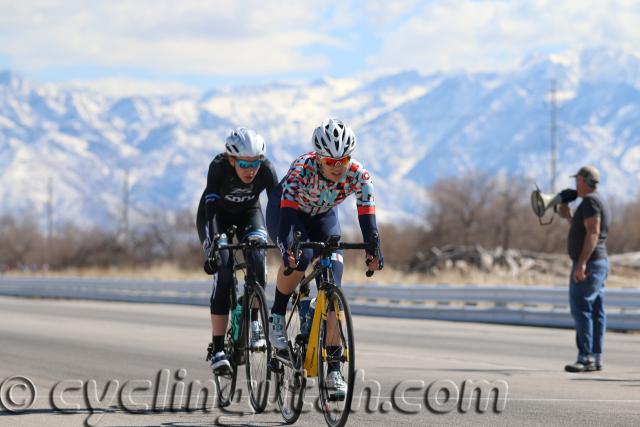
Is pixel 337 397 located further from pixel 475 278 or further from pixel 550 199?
pixel 475 278

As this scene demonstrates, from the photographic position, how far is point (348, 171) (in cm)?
854

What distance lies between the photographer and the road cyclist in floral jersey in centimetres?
823

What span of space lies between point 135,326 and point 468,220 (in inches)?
1543

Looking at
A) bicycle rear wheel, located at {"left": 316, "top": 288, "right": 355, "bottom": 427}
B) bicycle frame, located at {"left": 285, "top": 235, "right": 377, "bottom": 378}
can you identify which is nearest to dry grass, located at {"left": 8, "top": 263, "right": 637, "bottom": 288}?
bicycle frame, located at {"left": 285, "top": 235, "right": 377, "bottom": 378}

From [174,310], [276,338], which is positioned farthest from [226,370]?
[174,310]

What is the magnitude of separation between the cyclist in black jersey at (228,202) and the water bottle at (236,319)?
13 centimetres

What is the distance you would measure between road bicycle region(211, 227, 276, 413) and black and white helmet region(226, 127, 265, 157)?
0.69m

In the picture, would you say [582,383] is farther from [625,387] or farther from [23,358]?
[23,358]

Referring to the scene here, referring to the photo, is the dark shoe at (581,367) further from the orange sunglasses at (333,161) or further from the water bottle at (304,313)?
the orange sunglasses at (333,161)

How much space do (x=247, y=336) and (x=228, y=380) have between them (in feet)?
2.11

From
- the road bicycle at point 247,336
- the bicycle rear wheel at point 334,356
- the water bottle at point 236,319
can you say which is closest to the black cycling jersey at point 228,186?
the road bicycle at point 247,336

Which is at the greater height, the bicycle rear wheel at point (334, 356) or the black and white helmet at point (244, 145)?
the black and white helmet at point (244, 145)

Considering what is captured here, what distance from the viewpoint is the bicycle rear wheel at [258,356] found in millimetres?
9039

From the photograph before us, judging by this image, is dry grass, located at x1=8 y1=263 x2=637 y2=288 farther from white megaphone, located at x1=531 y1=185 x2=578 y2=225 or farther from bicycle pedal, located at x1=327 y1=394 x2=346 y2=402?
bicycle pedal, located at x1=327 y1=394 x2=346 y2=402
